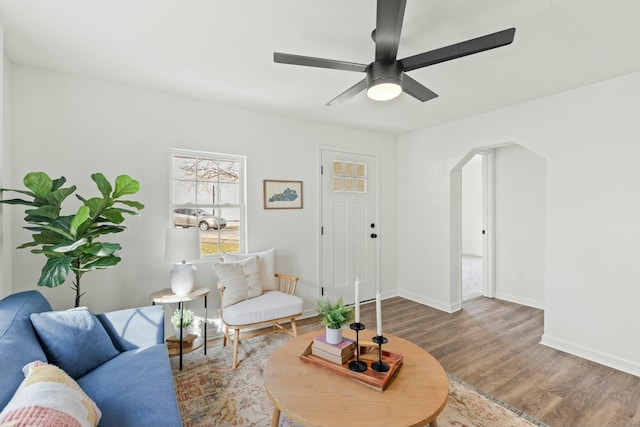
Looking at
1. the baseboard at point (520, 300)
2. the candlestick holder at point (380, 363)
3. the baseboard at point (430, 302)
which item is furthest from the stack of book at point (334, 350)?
the baseboard at point (520, 300)

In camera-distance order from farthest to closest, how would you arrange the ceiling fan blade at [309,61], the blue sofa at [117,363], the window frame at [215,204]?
the window frame at [215,204], the ceiling fan blade at [309,61], the blue sofa at [117,363]

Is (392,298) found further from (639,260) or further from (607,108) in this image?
(607,108)

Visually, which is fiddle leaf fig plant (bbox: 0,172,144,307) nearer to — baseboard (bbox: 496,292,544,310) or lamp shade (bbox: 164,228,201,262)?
lamp shade (bbox: 164,228,201,262)

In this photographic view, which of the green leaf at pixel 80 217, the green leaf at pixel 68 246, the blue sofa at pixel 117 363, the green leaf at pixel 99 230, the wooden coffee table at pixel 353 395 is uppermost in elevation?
the green leaf at pixel 80 217

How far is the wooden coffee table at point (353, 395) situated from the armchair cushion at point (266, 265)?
1.38m

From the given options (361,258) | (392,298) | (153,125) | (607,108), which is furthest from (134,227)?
(607,108)

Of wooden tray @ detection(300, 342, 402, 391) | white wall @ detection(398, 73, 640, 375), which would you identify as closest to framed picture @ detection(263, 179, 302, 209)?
wooden tray @ detection(300, 342, 402, 391)

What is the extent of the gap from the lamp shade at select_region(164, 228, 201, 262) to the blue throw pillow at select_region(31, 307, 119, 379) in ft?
2.68

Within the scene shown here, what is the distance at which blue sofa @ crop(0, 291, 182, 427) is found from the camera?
130 centimetres

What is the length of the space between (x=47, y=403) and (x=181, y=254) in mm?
1662

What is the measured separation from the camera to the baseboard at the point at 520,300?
4.12 metres

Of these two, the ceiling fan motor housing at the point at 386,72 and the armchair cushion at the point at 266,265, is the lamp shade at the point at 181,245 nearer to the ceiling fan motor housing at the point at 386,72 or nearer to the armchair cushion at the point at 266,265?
the armchair cushion at the point at 266,265

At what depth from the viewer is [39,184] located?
1.99 meters

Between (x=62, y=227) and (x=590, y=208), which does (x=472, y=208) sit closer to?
(x=590, y=208)
